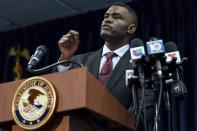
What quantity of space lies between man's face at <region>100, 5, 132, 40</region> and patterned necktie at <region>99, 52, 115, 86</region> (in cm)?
10

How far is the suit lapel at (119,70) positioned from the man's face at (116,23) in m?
0.15

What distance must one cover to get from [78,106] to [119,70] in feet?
2.02

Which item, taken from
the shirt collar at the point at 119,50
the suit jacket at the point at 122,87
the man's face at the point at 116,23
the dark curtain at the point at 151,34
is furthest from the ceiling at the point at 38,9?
the suit jacket at the point at 122,87

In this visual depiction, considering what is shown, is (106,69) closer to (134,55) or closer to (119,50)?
(119,50)

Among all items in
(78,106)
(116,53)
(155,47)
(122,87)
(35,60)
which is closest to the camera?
(78,106)

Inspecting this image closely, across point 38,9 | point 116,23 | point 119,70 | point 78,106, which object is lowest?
point 78,106

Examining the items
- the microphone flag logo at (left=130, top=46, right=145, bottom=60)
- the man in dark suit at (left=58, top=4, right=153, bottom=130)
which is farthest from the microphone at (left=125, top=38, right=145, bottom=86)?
the man in dark suit at (left=58, top=4, right=153, bottom=130)

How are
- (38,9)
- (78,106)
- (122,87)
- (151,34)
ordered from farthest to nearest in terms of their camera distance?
(38,9), (151,34), (122,87), (78,106)

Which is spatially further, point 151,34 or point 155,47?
point 151,34

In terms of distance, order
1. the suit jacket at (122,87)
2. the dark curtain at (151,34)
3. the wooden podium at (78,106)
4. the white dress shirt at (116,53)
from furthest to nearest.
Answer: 1. the dark curtain at (151,34)
2. the white dress shirt at (116,53)
3. the suit jacket at (122,87)
4. the wooden podium at (78,106)

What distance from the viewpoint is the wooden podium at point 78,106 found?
1794 millimetres

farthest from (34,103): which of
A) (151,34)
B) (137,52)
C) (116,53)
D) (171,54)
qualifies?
(151,34)

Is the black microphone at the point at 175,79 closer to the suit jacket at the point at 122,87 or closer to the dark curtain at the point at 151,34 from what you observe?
the suit jacket at the point at 122,87

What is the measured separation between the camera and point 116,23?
2.63 meters
